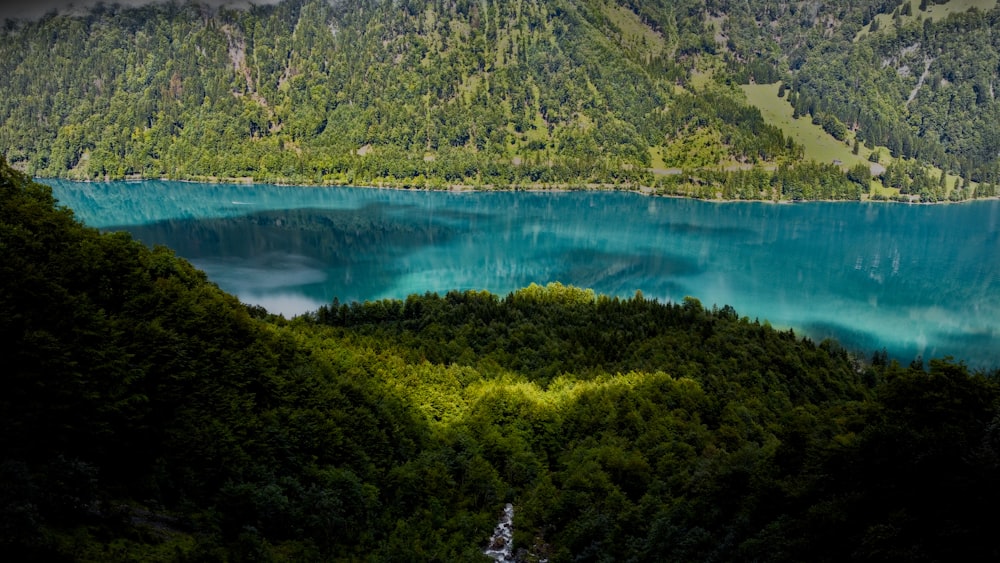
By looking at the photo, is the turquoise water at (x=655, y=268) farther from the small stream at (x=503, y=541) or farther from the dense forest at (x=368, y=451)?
the small stream at (x=503, y=541)

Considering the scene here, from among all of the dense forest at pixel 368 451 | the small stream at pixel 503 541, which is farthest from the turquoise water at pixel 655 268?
the small stream at pixel 503 541

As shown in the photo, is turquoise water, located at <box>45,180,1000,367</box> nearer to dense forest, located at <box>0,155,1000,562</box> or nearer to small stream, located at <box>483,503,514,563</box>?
dense forest, located at <box>0,155,1000,562</box>

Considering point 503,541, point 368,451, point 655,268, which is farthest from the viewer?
point 655,268

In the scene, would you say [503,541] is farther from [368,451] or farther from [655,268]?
[655,268]

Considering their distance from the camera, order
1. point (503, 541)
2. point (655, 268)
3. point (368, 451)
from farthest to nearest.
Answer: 1. point (655, 268)
2. point (368, 451)
3. point (503, 541)

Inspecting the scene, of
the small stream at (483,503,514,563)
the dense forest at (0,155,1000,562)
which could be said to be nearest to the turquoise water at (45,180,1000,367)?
the dense forest at (0,155,1000,562)

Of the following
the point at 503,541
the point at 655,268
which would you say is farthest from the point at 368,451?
the point at 655,268

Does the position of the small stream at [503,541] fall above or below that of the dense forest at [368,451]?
below

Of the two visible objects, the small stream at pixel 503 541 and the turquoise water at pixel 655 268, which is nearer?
the small stream at pixel 503 541
